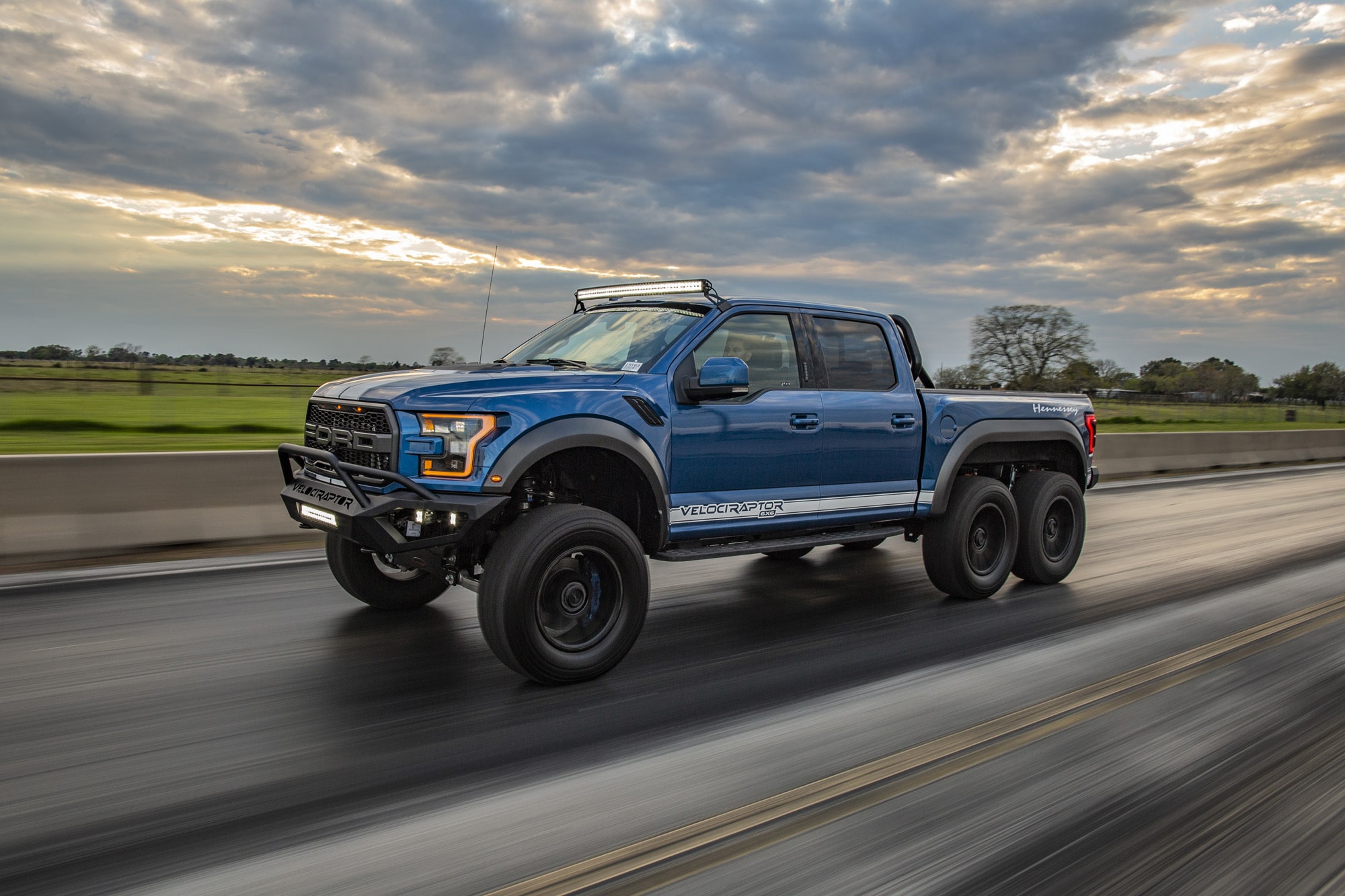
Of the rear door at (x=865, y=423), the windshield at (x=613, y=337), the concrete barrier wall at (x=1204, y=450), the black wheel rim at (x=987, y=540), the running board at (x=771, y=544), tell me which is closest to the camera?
the running board at (x=771, y=544)

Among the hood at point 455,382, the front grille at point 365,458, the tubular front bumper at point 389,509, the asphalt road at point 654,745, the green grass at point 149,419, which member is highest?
the hood at point 455,382

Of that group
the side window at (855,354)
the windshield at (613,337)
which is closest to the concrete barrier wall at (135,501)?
the windshield at (613,337)

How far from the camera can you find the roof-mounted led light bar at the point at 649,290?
5.86 m

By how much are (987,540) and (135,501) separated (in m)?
6.75

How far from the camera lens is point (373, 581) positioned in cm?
603

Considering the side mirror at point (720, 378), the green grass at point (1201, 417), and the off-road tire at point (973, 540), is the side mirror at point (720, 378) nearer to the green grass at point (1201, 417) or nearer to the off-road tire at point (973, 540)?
the off-road tire at point (973, 540)

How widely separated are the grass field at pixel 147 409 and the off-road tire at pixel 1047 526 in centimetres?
1108

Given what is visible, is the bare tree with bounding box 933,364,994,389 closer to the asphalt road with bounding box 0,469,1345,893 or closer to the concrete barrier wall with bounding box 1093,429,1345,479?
the asphalt road with bounding box 0,469,1345,893

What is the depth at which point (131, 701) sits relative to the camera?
443 cm

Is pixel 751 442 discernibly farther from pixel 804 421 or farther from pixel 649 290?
pixel 649 290

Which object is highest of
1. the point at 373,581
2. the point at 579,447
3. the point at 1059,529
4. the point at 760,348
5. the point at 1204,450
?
the point at 760,348

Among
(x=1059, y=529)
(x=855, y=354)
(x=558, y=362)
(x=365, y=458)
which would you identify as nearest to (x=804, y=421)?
(x=855, y=354)

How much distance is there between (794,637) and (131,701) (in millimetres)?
3484

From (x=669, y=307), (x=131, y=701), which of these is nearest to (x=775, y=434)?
(x=669, y=307)
